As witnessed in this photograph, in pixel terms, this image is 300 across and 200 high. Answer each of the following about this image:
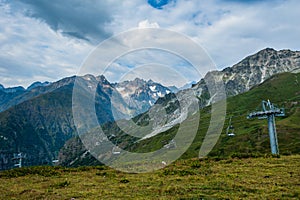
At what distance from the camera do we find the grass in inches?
640

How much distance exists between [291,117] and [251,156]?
168995mm

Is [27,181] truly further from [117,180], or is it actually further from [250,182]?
[250,182]

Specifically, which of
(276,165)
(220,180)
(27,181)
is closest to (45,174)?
(27,181)

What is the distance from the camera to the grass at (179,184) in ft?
53.3

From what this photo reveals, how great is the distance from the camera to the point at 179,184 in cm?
1928

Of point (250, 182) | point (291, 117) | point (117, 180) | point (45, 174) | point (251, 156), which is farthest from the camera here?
point (291, 117)

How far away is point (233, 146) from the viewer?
15612 centimetres

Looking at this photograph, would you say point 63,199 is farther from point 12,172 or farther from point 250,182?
point 12,172

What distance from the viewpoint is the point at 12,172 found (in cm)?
2766

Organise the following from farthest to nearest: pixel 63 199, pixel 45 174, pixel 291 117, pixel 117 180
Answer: pixel 291 117
pixel 45 174
pixel 117 180
pixel 63 199

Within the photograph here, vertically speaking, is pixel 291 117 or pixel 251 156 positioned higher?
pixel 291 117

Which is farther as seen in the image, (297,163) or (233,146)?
(233,146)

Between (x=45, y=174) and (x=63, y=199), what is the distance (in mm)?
11884

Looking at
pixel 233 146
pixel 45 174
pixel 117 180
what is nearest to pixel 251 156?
pixel 117 180
